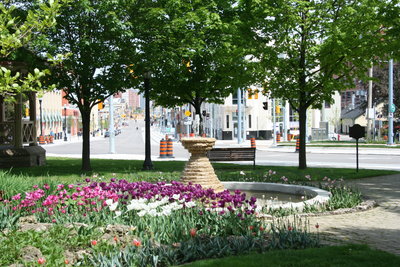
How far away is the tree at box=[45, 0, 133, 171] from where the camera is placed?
16453mm

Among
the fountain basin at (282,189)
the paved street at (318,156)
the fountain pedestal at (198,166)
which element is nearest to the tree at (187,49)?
the paved street at (318,156)

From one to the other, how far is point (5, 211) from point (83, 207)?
49.6 inches

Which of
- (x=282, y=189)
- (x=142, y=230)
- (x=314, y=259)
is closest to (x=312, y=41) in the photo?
(x=282, y=189)

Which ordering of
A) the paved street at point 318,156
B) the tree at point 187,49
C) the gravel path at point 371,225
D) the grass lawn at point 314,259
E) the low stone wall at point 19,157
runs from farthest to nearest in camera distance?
the paved street at point 318,156
the low stone wall at point 19,157
the tree at point 187,49
the gravel path at point 371,225
the grass lawn at point 314,259

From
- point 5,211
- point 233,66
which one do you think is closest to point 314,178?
point 233,66

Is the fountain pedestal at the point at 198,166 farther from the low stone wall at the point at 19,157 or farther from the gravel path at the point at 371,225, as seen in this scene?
the low stone wall at the point at 19,157

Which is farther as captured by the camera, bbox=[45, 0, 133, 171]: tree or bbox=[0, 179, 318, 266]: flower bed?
bbox=[45, 0, 133, 171]: tree

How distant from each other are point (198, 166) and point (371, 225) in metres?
4.48

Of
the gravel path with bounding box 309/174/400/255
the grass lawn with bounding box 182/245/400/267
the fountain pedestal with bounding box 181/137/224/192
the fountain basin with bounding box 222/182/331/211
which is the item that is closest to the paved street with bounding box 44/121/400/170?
the fountain basin with bounding box 222/182/331/211

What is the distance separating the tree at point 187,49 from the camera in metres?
18.1

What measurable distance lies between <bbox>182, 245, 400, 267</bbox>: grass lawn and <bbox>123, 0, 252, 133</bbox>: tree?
1177 cm

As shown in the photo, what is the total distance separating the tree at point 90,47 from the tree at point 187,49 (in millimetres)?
1132

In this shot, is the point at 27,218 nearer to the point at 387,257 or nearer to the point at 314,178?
the point at 387,257

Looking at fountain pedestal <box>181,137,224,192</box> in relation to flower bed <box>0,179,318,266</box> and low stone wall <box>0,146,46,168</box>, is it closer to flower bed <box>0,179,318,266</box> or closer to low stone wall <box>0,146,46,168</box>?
flower bed <box>0,179,318,266</box>
